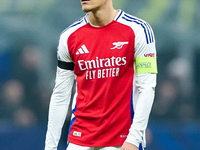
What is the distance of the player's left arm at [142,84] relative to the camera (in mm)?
2768

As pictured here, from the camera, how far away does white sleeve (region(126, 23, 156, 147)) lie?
2.76 metres

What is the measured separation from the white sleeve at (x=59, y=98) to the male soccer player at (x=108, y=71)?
0.06 meters

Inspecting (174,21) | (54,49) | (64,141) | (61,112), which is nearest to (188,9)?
(174,21)

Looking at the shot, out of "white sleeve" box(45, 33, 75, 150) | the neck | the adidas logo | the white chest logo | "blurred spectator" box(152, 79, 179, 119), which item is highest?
the neck

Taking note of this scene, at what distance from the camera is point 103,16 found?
2967 millimetres

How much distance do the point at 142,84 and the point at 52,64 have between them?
99.0 inches

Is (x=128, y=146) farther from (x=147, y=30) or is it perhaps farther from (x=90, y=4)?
(x=90, y=4)

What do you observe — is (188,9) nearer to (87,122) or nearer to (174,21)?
(174,21)

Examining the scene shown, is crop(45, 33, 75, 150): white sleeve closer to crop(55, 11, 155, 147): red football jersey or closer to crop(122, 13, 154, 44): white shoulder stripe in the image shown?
crop(55, 11, 155, 147): red football jersey

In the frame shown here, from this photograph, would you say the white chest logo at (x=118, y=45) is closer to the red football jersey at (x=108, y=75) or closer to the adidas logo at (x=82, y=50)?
the red football jersey at (x=108, y=75)

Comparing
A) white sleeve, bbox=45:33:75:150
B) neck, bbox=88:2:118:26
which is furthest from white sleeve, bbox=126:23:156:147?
white sleeve, bbox=45:33:75:150

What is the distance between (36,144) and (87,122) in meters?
2.22

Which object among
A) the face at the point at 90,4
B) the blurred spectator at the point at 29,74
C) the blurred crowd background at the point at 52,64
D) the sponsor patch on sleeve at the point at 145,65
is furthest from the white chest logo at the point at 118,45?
the blurred spectator at the point at 29,74

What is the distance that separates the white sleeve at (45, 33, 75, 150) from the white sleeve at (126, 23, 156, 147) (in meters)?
0.46
